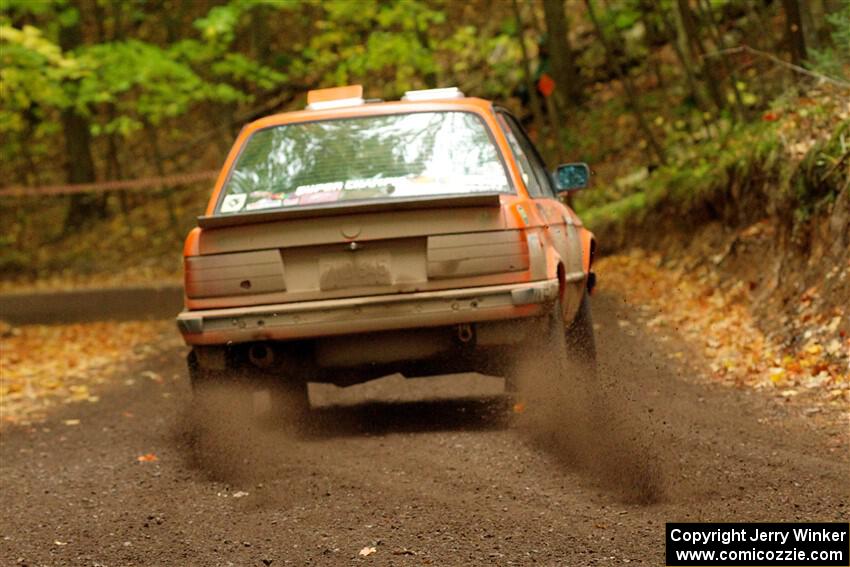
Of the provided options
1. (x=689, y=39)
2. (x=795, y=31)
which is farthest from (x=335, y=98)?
(x=689, y=39)

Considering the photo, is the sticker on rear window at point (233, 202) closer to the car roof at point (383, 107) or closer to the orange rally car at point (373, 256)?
the orange rally car at point (373, 256)

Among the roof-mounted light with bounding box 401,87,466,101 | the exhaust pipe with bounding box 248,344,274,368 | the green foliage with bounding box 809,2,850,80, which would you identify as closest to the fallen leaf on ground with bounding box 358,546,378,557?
the exhaust pipe with bounding box 248,344,274,368

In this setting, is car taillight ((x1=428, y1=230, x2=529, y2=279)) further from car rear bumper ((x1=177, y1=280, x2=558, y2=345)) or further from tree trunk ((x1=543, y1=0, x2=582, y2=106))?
tree trunk ((x1=543, y1=0, x2=582, y2=106))

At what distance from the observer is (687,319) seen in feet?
40.3

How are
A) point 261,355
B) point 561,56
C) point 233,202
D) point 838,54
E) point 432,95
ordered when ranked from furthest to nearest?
point 561,56 → point 838,54 → point 432,95 → point 233,202 → point 261,355

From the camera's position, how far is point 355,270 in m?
6.93

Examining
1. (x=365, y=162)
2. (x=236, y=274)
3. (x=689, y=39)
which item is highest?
(x=365, y=162)

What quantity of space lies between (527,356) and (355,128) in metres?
1.75

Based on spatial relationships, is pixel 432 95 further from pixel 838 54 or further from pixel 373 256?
pixel 838 54

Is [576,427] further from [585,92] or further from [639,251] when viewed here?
[585,92]

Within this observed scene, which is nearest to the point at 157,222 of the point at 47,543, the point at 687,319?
the point at 687,319

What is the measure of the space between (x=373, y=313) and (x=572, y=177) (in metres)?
2.45

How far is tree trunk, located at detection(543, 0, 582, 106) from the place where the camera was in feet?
74.1

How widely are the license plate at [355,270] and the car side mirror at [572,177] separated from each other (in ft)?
7.44
